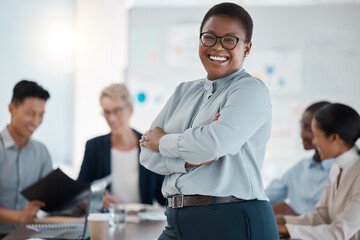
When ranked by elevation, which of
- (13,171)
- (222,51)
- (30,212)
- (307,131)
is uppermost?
(222,51)

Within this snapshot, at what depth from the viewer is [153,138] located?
1.62 meters

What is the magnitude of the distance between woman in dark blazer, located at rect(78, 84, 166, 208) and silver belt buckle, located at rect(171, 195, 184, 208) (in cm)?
184

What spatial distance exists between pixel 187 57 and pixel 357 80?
1.75m

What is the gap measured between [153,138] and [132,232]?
0.93m

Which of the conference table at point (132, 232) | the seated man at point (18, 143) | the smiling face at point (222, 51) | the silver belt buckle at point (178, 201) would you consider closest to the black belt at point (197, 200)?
the silver belt buckle at point (178, 201)

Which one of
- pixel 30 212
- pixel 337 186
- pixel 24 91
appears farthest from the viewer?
pixel 24 91

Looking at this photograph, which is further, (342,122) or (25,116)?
(25,116)

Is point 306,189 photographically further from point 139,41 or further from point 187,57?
point 139,41

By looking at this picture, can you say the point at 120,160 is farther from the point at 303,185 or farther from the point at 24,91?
the point at 303,185

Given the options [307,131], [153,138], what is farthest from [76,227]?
[307,131]

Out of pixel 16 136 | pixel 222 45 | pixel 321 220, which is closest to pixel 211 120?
pixel 222 45

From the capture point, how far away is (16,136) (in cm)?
312

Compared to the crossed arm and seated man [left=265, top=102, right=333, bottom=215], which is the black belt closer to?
the crossed arm

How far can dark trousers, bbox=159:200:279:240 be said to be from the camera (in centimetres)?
142
